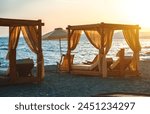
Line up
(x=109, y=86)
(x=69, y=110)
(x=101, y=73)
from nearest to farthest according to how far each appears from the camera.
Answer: (x=69, y=110) → (x=109, y=86) → (x=101, y=73)

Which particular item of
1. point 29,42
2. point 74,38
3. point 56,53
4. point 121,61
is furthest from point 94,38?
point 56,53

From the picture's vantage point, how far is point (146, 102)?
6.74 meters

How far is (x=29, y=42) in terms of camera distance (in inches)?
505

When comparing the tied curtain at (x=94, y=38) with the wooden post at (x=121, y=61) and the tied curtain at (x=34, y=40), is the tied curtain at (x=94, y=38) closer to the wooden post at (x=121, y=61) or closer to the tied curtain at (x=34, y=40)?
the wooden post at (x=121, y=61)

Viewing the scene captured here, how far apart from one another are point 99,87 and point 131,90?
1.02 metres

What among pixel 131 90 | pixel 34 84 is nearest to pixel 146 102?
pixel 131 90

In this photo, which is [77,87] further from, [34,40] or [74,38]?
[74,38]

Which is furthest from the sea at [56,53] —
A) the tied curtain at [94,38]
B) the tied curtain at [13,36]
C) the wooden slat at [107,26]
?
the tied curtain at [13,36]

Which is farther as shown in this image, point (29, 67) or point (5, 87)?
point (29, 67)

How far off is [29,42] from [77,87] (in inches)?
90.7

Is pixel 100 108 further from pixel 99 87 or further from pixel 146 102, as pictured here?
pixel 99 87

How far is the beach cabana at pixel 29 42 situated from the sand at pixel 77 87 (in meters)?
0.27

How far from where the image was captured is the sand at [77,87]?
422 inches

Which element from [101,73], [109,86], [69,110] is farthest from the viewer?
[101,73]
